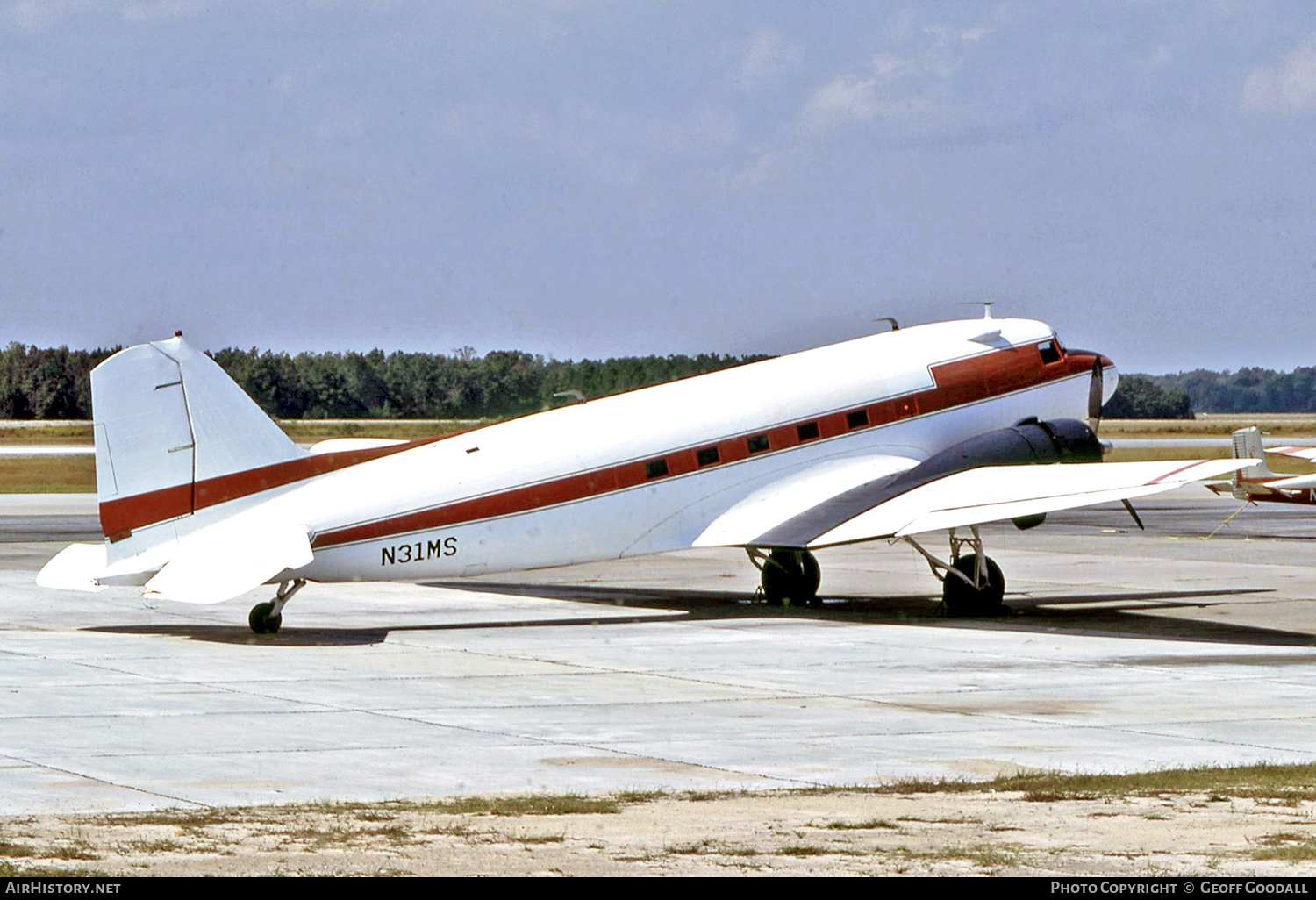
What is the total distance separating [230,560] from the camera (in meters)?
24.4

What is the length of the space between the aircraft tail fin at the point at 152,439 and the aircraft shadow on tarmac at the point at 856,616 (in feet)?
6.60

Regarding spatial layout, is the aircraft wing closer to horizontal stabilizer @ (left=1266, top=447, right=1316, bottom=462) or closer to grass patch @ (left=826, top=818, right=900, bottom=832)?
grass patch @ (left=826, top=818, right=900, bottom=832)

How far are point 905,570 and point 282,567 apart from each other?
18598 millimetres

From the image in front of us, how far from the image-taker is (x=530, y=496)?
27438 millimetres

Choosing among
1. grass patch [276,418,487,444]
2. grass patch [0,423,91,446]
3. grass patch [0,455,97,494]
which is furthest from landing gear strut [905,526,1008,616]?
grass patch [0,423,91,446]

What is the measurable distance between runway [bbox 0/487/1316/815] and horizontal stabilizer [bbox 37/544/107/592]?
0.85 metres

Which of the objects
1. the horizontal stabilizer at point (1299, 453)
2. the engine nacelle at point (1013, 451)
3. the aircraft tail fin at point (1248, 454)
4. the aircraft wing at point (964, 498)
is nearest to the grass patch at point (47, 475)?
the aircraft tail fin at point (1248, 454)

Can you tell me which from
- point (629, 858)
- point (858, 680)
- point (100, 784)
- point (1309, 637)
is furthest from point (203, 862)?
point (1309, 637)

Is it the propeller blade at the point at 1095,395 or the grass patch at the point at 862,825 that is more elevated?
the propeller blade at the point at 1095,395

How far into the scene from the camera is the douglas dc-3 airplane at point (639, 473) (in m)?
25.3

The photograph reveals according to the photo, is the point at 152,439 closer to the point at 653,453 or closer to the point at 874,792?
the point at 653,453

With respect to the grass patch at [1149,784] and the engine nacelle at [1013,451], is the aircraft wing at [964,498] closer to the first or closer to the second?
the engine nacelle at [1013,451]

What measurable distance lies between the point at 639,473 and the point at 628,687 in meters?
7.43

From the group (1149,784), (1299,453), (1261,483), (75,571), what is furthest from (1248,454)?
(1149,784)
